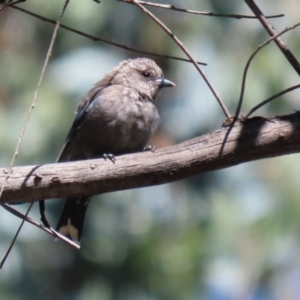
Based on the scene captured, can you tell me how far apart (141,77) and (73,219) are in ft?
4.66

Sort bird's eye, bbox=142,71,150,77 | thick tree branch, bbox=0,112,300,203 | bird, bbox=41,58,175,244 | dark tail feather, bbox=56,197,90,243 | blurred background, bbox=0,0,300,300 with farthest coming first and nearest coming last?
blurred background, bbox=0,0,300,300, bird's eye, bbox=142,71,150,77, dark tail feather, bbox=56,197,90,243, bird, bbox=41,58,175,244, thick tree branch, bbox=0,112,300,203

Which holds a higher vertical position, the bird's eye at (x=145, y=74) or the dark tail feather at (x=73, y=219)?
the bird's eye at (x=145, y=74)

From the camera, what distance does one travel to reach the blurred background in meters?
8.72

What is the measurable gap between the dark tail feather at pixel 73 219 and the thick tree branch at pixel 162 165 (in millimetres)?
2268

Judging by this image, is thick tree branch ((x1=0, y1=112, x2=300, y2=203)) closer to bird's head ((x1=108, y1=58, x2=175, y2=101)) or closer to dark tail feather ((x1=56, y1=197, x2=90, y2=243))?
dark tail feather ((x1=56, y1=197, x2=90, y2=243))

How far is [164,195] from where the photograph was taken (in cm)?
1048

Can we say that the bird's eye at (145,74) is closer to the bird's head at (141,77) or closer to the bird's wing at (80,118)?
the bird's head at (141,77)

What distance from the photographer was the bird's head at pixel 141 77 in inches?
257

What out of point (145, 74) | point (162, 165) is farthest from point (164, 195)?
point (162, 165)

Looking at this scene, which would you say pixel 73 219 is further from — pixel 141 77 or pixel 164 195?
pixel 164 195

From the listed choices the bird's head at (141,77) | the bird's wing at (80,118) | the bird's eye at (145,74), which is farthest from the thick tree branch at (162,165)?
the bird's eye at (145,74)

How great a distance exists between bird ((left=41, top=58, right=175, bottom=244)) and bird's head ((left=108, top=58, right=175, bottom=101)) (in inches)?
0.6

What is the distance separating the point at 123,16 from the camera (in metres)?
10.2

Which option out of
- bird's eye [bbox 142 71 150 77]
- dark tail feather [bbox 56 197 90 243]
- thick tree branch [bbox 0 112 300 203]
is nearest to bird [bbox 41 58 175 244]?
dark tail feather [bbox 56 197 90 243]
